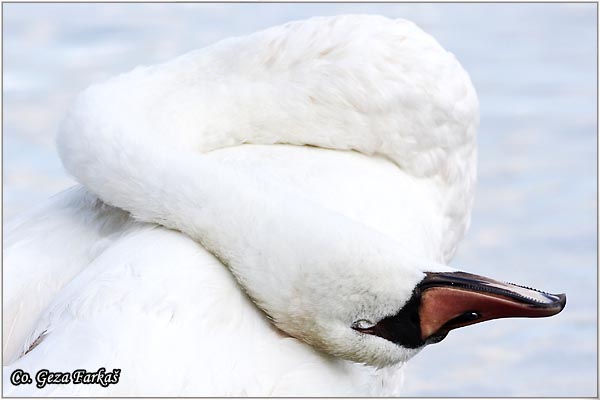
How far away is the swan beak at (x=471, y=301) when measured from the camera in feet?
9.87

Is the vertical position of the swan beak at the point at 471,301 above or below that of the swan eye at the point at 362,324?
above

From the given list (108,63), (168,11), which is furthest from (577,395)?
(168,11)

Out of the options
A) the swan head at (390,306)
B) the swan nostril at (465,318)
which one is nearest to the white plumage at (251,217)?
the swan head at (390,306)

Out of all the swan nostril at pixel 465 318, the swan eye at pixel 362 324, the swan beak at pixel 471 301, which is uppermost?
the swan beak at pixel 471 301

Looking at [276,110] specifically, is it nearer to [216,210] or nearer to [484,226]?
[216,210]

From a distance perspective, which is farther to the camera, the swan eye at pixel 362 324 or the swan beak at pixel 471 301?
the swan eye at pixel 362 324

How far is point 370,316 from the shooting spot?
10.2 ft

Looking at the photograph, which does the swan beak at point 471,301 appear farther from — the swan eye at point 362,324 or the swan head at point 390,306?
the swan eye at point 362,324

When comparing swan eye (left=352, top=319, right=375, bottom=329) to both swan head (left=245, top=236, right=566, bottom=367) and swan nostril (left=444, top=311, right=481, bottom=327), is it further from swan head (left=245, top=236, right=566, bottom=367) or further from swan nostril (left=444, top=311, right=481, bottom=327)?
swan nostril (left=444, top=311, right=481, bottom=327)

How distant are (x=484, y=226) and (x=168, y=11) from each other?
3190 millimetres

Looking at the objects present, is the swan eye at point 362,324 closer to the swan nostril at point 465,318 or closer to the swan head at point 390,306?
the swan head at point 390,306

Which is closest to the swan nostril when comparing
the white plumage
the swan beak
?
the swan beak

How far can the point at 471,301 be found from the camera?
9.99 feet

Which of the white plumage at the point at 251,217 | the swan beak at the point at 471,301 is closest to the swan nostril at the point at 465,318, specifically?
the swan beak at the point at 471,301
